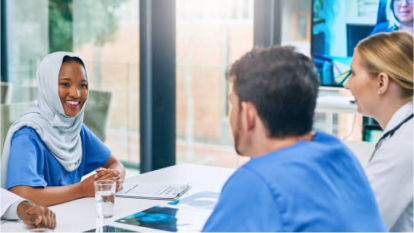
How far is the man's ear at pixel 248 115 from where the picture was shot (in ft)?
3.24

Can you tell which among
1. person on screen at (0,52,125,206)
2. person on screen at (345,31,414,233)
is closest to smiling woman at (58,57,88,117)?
person on screen at (0,52,125,206)

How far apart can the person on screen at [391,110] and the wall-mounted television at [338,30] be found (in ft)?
5.23

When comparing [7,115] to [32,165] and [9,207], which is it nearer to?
A: [32,165]

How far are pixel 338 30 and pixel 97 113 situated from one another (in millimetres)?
1756

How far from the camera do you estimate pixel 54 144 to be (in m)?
2.09

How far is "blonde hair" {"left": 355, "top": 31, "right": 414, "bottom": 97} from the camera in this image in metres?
1.61

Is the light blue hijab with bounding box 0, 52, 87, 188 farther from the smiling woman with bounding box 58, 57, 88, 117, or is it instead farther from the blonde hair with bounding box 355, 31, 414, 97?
the blonde hair with bounding box 355, 31, 414, 97

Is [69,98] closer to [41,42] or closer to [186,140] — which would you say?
[41,42]

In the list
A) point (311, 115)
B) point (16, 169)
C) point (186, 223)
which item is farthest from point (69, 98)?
point (311, 115)

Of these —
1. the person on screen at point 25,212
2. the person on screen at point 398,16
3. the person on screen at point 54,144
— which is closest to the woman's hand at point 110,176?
the person on screen at point 54,144

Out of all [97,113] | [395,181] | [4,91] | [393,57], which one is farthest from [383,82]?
[4,91]

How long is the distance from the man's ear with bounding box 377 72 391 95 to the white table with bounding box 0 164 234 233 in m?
0.72

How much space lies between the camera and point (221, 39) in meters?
4.13

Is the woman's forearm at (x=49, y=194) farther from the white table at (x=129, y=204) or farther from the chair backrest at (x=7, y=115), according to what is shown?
the chair backrest at (x=7, y=115)
